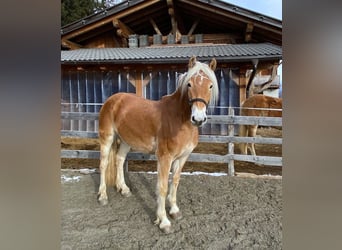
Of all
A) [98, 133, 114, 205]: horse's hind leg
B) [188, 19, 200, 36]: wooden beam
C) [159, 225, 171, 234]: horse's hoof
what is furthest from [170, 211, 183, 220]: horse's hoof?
[188, 19, 200, 36]: wooden beam

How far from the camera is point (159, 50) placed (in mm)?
2715

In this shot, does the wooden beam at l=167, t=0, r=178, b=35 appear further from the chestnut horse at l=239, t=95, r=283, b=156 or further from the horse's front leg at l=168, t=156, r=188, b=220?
the horse's front leg at l=168, t=156, r=188, b=220

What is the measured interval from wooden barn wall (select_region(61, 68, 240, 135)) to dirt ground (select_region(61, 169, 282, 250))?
0.61 metres

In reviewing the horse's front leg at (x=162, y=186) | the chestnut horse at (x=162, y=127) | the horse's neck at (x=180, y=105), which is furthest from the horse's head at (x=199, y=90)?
the horse's front leg at (x=162, y=186)

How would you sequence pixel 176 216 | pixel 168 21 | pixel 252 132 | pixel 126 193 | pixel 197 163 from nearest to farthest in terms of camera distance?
pixel 176 216
pixel 126 193
pixel 252 132
pixel 197 163
pixel 168 21

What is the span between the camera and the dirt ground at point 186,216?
3.50 ft

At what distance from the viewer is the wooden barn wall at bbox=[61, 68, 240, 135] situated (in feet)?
7.31

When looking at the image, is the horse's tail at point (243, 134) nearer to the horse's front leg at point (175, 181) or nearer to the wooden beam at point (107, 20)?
the horse's front leg at point (175, 181)

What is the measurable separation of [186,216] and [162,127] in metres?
0.51

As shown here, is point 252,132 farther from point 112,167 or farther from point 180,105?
point 112,167

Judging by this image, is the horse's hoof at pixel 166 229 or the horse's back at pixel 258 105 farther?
the horse's back at pixel 258 105

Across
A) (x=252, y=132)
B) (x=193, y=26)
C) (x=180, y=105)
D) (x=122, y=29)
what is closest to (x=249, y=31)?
(x=193, y=26)
